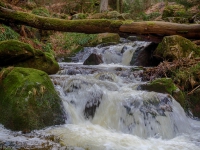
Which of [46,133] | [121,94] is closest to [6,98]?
[46,133]

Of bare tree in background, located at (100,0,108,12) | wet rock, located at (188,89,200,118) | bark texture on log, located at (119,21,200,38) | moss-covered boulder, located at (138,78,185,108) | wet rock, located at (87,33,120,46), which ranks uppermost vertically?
bare tree in background, located at (100,0,108,12)

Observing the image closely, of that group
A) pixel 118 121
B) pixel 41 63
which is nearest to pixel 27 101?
pixel 118 121

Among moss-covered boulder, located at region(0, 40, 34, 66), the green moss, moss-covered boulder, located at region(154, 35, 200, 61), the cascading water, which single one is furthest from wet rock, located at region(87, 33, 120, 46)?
the cascading water

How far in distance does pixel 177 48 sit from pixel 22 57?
5412 millimetres

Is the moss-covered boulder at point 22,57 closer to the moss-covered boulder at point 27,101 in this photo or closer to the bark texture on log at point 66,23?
the moss-covered boulder at point 27,101

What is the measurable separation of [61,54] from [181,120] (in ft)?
29.9

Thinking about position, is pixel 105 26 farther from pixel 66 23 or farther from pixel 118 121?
pixel 118 121

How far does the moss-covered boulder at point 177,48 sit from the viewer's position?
8.80 metres

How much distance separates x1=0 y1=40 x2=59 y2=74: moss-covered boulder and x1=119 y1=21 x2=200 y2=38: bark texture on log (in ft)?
9.78

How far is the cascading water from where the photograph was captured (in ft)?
15.1

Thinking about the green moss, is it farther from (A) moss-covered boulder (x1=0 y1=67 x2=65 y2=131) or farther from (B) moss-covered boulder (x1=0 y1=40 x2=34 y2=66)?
(A) moss-covered boulder (x1=0 y1=67 x2=65 y2=131)

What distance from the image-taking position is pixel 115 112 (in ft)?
18.9

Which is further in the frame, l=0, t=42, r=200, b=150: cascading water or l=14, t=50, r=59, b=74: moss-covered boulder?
l=14, t=50, r=59, b=74: moss-covered boulder

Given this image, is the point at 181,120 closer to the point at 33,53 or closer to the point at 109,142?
the point at 109,142
